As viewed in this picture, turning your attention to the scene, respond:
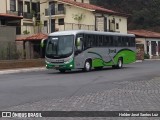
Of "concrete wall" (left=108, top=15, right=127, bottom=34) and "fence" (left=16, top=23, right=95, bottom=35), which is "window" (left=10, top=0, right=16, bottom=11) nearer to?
"fence" (left=16, top=23, right=95, bottom=35)

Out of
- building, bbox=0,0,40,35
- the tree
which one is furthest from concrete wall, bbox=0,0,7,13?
the tree

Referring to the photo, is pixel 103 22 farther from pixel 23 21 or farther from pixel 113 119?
pixel 113 119

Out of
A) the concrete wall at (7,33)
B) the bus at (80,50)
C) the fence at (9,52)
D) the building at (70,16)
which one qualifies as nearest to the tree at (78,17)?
the building at (70,16)

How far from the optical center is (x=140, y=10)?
302 feet

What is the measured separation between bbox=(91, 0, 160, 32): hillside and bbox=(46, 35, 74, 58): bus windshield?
2414 inches

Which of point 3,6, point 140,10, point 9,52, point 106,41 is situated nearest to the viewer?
point 106,41

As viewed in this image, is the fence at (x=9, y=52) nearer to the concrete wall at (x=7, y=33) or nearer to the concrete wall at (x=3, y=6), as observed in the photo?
the concrete wall at (x=7, y=33)

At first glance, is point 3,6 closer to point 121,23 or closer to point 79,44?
point 121,23

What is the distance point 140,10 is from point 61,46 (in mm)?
64590

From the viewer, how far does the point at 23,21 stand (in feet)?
192

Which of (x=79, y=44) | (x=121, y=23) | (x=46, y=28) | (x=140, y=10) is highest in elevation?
(x=140, y=10)

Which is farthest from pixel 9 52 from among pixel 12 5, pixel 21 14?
pixel 21 14

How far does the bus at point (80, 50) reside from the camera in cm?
2981

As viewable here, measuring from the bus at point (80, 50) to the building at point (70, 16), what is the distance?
21502 mm
